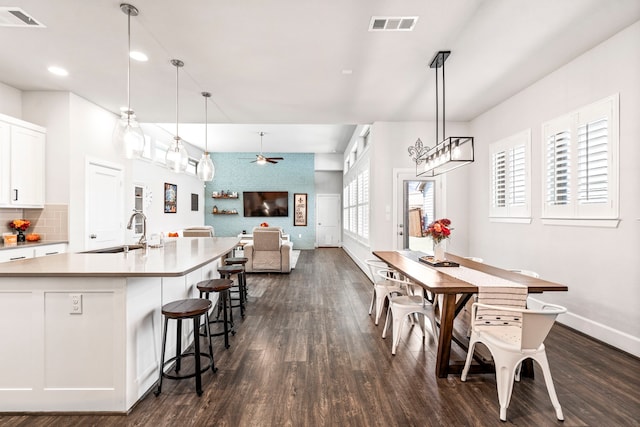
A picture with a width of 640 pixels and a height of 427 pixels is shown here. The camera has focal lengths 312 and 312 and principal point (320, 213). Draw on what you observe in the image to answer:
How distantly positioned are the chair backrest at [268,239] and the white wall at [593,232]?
4.24 metres

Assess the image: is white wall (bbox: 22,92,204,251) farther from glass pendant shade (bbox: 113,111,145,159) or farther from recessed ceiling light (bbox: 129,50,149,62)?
glass pendant shade (bbox: 113,111,145,159)

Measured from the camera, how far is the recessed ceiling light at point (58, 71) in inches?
147

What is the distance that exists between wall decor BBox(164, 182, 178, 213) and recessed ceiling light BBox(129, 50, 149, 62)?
5.01m

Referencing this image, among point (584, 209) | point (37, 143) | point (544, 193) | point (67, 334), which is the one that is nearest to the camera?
point (67, 334)

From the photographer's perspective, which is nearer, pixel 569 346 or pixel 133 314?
pixel 133 314

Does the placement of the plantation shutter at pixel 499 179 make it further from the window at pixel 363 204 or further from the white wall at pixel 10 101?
the white wall at pixel 10 101

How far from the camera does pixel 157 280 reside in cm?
250

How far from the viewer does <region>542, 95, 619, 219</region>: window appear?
10.2ft

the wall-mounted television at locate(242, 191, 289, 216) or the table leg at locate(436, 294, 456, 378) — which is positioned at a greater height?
the wall-mounted television at locate(242, 191, 289, 216)

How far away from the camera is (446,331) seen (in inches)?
100

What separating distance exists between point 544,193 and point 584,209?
0.63 m

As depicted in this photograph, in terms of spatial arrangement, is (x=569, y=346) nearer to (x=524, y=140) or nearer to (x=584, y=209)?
(x=584, y=209)

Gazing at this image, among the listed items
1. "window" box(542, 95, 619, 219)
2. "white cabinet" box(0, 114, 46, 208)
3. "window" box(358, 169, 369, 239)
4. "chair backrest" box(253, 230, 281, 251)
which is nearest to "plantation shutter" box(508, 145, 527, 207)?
"window" box(542, 95, 619, 219)

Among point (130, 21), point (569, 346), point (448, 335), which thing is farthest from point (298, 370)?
point (130, 21)
